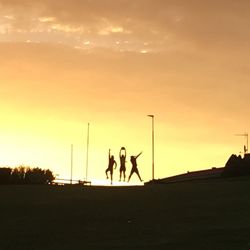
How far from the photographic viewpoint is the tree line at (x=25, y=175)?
43519 mm

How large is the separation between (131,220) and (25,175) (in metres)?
29.1

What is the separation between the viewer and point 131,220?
58.3 feet

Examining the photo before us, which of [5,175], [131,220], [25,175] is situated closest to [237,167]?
[25,175]

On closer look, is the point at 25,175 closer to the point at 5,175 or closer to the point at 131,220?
the point at 5,175

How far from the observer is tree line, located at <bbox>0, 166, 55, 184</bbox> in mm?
43519

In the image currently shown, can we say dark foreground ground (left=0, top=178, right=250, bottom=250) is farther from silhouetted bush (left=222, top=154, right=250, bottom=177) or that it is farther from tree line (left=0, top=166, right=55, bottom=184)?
tree line (left=0, top=166, right=55, bottom=184)

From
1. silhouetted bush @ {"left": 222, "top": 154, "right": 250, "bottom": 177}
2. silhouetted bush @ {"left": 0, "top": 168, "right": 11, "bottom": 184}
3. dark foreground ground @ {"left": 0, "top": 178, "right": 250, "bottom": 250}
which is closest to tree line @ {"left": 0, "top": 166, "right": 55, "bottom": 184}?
silhouetted bush @ {"left": 0, "top": 168, "right": 11, "bottom": 184}

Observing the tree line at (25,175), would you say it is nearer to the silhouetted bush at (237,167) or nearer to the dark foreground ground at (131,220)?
the silhouetted bush at (237,167)

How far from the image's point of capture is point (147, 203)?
842 inches

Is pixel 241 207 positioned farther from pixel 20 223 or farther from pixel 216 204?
pixel 20 223

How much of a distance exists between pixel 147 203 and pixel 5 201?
5204 millimetres

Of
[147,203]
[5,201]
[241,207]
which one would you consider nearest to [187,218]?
[241,207]

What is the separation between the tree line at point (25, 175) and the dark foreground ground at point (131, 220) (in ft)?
60.1

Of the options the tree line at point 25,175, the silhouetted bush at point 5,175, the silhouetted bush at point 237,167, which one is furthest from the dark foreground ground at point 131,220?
the tree line at point 25,175
